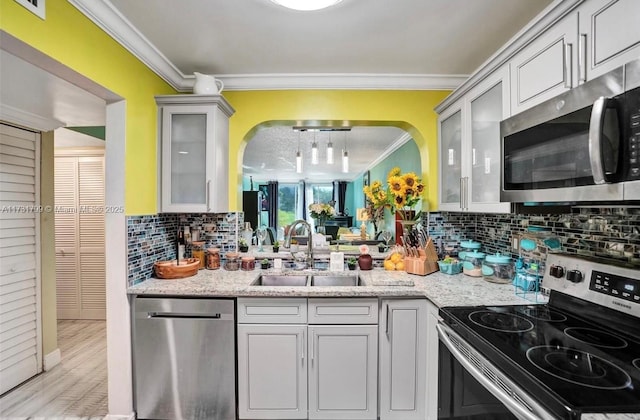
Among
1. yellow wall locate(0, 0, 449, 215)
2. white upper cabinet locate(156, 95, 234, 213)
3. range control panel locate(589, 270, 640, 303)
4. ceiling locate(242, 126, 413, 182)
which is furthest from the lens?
ceiling locate(242, 126, 413, 182)

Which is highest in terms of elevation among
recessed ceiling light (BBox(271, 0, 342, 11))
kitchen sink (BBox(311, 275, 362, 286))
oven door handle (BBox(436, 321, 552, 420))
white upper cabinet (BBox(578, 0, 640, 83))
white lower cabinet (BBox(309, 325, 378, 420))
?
recessed ceiling light (BBox(271, 0, 342, 11))

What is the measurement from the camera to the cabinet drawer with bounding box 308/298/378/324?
1.84 m

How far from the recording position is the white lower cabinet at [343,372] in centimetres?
183

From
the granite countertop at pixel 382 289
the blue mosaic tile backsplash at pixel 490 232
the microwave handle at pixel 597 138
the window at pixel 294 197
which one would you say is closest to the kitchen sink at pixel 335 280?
the granite countertop at pixel 382 289

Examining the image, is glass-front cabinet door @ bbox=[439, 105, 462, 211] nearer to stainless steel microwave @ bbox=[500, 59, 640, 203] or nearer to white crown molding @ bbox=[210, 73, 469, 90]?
white crown molding @ bbox=[210, 73, 469, 90]

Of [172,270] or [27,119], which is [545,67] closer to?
[172,270]

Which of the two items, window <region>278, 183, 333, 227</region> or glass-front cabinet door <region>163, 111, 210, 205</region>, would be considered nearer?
glass-front cabinet door <region>163, 111, 210, 205</region>

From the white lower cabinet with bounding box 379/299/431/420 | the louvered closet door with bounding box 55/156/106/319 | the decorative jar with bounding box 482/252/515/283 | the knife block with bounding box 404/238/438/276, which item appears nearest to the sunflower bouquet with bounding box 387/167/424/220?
the knife block with bounding box 404/238/438/276

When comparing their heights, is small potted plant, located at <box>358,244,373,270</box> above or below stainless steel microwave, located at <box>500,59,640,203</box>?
below

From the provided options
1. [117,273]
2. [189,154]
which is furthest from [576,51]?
[117,273]

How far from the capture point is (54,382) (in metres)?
2.39

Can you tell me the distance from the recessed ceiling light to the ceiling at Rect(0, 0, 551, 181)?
0.40ft

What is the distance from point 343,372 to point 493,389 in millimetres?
1029

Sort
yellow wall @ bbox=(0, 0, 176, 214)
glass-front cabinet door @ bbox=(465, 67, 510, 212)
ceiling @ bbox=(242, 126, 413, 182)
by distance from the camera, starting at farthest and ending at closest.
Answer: ceiling @ bbox=(242, 126, 413, 182) → glass-front cabinet door @ bbox=(465, 67, 510, 212) → yellow wall @ bbox=(0, 0, 176, 214)
